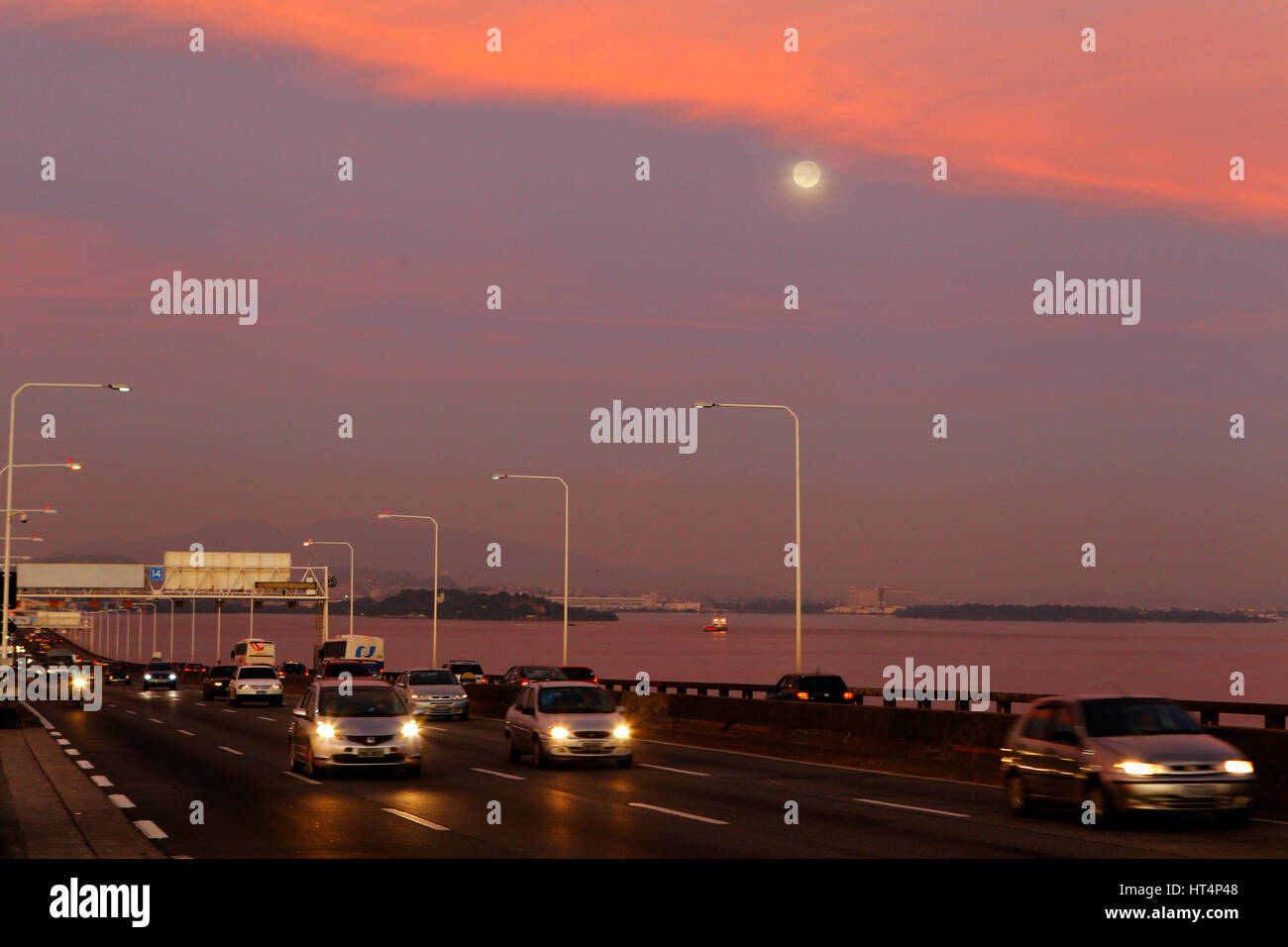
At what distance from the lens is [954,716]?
2720 cm

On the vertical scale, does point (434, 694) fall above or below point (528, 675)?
below

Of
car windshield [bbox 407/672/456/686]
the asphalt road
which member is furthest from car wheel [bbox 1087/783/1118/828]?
car windshield [bbox 407/672/456/686]

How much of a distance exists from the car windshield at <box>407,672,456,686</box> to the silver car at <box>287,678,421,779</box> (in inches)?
841

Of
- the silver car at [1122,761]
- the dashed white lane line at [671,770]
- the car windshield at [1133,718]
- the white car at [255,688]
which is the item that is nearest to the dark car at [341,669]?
the white car at [255,688]

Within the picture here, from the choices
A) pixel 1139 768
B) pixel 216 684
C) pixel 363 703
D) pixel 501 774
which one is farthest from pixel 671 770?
pixel 216 684

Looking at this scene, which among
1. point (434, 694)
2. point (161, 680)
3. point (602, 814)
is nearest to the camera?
point (602, 814)

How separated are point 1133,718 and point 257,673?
46.3 metres

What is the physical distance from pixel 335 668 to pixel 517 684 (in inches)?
265

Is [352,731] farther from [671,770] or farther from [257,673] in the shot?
[257,673]

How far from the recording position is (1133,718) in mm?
18500

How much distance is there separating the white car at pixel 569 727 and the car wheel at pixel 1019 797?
9093 millimetres

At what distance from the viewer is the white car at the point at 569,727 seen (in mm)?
26844
